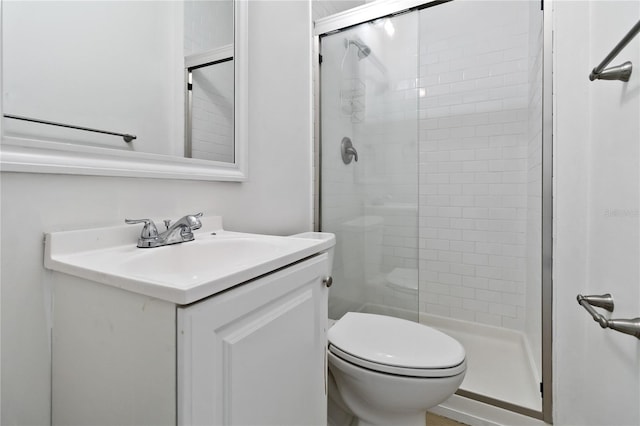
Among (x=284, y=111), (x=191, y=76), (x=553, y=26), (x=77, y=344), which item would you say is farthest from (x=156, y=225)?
(x=553, y=26)

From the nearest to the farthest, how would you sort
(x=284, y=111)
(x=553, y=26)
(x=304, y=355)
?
(x=304, y=355) → (x=553, y=26) → (x=284, y=111)

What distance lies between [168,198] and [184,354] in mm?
567

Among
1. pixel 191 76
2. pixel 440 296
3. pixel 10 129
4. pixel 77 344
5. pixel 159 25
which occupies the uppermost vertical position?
pixel 159 25

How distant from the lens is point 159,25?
0.88 metres

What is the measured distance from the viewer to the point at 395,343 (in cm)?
116

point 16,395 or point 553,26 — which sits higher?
point 553,26

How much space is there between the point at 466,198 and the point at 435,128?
1.77ft

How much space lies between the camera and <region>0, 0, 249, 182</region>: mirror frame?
23.2 inches

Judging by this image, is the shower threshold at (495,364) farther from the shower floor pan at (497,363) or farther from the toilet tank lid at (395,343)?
the toilet tank lid at (395,343)

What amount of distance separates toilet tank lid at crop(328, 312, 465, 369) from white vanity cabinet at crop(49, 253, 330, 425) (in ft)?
1.40

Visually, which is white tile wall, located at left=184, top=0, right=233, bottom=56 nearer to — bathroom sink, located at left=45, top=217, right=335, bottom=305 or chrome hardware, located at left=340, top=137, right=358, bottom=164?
bathroom sink, located at left=45, top=217, right=335, bottom=305

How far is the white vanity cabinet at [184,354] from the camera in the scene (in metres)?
0.43

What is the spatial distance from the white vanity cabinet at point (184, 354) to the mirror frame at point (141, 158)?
0.23 meters

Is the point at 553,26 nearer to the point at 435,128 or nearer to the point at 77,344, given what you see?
the point at 435,128
